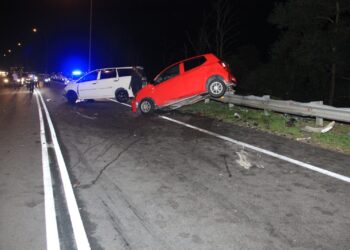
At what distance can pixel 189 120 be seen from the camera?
44.4 ft

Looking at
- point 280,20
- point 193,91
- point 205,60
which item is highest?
point 280,20

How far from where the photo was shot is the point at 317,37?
24.9 metres

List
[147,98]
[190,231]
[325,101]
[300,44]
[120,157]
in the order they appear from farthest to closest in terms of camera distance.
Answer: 1. [325,101]
2. [300,44]
3. [147,98]
4. [120,157]
5. [190,231]

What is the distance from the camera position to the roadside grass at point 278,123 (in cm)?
939

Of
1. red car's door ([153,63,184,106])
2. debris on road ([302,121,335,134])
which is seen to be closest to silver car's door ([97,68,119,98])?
red car's door ([153,63,184,106])

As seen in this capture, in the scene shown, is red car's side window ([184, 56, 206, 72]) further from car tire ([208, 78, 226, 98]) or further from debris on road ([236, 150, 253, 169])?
debris on road ([236, 150, 253, 169])

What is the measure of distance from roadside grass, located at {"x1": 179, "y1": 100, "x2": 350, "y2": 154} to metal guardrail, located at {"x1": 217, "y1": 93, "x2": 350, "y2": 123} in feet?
1.07

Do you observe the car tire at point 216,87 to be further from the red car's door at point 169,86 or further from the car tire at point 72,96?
the car tire at point 72,96

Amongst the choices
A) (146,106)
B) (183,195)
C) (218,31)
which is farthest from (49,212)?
(218,31)

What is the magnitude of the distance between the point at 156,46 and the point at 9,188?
159ft

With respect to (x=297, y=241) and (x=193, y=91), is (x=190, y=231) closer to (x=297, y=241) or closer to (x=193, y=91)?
(x=297, y=241)

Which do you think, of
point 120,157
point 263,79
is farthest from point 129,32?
point 120,157

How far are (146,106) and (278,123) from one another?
5501 millimetres

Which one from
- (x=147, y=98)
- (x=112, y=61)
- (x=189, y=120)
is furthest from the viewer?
(x=112, y=61)
